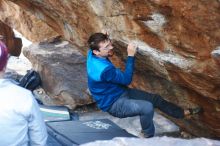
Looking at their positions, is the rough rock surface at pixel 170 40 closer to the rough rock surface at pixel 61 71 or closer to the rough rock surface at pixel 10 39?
the rough rock surface at pixel 61 71

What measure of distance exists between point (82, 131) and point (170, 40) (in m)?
2.13

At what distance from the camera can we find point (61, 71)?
29.3 feet

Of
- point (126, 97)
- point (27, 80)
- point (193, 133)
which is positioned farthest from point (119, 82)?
point (27, 80)

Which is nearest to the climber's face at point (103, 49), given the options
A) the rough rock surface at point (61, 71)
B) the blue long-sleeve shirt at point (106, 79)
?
the blue long-sleeve shirt at point (106, 79)

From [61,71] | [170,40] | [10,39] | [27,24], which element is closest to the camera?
[170,40]

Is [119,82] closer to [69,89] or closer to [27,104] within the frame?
[27,104]

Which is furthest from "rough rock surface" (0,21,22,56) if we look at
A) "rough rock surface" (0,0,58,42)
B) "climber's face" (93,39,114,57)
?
"climber's face" (93,39,114,57)

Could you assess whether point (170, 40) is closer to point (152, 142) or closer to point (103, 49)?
point (103, 49)

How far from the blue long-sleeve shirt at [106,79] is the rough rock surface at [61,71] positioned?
2976 mm

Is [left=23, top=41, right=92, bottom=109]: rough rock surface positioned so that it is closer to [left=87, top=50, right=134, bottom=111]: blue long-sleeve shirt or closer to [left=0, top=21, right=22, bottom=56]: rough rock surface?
[left=87, top=50, right=134, bottom=111]: blue long-sleeve shirt

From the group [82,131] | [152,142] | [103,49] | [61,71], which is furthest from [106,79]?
[61,71]

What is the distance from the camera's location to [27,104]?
3037 millimetres

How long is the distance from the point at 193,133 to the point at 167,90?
3.18 ft

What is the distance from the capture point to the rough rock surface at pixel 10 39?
13.4m
